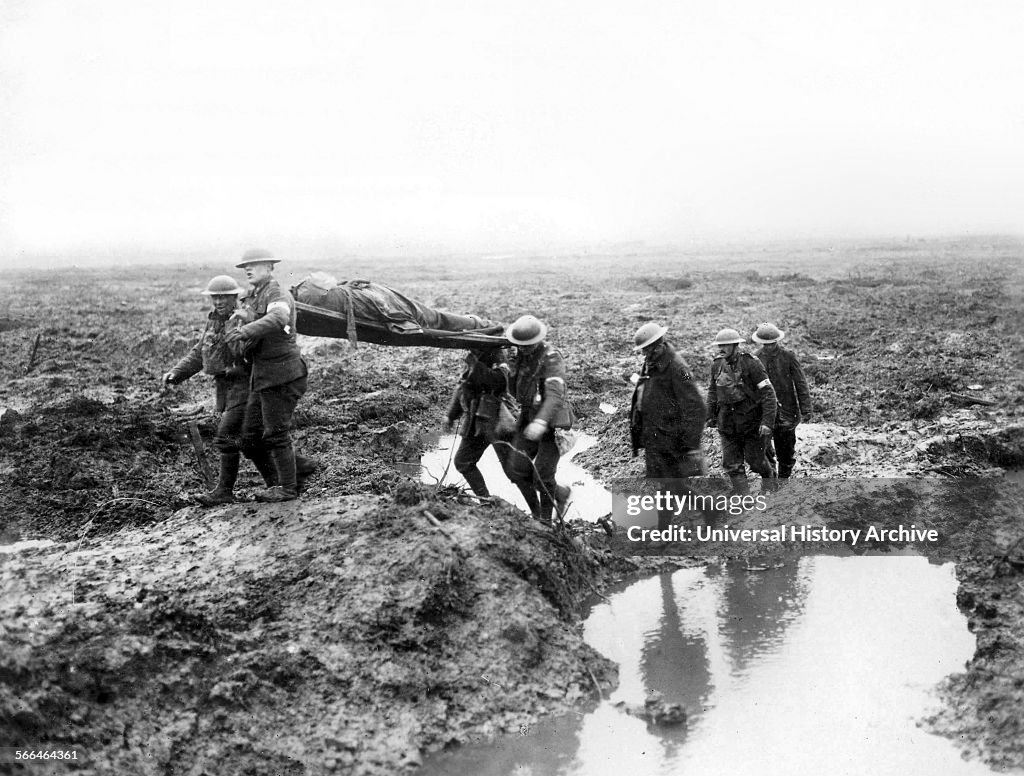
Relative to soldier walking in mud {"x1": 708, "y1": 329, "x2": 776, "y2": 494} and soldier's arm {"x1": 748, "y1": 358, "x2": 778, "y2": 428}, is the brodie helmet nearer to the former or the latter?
soldier walking in mud {"x1": 708, "y1": 329, "x2": 776, "y2": 494}

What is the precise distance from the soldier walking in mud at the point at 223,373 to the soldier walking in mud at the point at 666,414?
2.88 metres

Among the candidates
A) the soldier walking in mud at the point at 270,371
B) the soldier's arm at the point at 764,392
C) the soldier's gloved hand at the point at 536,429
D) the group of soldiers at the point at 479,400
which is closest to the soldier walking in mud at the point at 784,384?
the soldier's arm at the point at 764,392

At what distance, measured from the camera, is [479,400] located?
6543mm

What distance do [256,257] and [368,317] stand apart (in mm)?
853

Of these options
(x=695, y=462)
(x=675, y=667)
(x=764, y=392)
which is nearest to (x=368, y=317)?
(x=695, y=462)

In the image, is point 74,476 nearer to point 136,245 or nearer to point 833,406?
point 833,406

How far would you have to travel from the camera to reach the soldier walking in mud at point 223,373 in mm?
6148

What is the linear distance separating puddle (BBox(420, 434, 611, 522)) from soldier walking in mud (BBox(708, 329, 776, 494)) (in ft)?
3.87

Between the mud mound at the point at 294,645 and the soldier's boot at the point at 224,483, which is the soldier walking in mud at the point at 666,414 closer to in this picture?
the mud mound at the point at 294,645

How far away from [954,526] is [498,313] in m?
13.7

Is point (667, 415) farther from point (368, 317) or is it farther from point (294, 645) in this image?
point (294, 645)

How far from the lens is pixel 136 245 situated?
245 ft

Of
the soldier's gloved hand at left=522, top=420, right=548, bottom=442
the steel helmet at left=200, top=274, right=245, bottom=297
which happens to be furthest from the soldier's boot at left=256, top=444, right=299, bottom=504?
the soldier's gloved hand at left=522, top=420, right=548, bottom=442

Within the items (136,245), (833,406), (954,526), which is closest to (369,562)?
(954,526)
